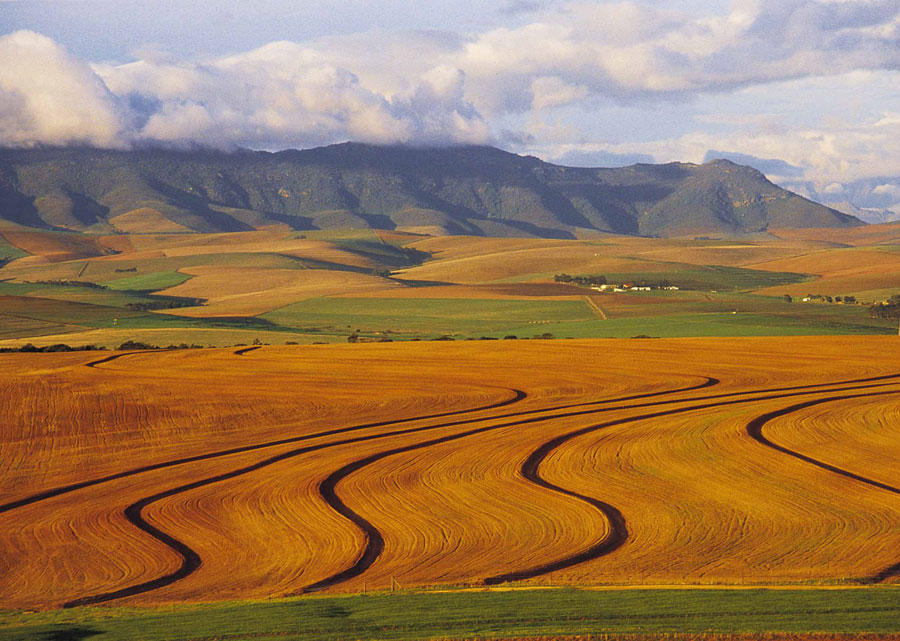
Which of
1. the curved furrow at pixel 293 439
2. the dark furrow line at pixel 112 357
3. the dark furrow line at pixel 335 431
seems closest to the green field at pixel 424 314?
the dark furrow line at pixel 112 357

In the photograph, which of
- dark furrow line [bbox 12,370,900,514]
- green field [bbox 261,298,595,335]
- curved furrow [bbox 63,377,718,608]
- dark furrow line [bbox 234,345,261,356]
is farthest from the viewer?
green field [bbox 261,298,595,335]

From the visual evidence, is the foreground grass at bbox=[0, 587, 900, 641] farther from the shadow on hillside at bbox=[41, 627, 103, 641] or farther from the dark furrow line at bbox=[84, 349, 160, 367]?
the dark furrow line at bbox=[84, 349, 160, 367]

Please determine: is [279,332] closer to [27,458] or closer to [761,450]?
[27,458]

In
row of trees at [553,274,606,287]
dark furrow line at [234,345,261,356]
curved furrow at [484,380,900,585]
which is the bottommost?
dark furrow line at [234,345,261,356]

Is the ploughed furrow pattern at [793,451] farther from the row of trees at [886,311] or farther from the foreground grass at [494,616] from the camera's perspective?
the row of trees at [886,311]

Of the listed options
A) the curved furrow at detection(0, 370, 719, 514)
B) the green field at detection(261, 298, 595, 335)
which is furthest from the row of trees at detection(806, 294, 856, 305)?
the curved furrow at detection(0, 370, 719, 514)

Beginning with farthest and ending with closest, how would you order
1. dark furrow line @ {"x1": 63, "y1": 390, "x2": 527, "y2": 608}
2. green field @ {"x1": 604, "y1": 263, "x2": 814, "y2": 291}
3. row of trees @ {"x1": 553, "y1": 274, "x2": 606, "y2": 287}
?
row of trees @ {"x1": 553, "y1": 274, "x2": 606, "y2": 287} → green field @ {"x1": 604, "y1": 263, "x2": 814, "y2": 291} → dark furrow line @ {"x1": 63, "y1": 390, "x2": 527, "y2": 608}

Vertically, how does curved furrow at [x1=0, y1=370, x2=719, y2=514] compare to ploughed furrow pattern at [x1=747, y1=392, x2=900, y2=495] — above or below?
below
